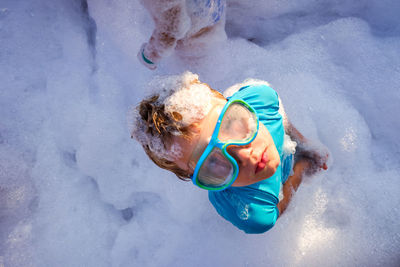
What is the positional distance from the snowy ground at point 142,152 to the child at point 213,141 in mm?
596

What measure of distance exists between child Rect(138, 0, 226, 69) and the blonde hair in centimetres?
41

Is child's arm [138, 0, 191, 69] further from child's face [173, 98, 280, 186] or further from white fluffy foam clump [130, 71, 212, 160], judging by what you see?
child's face [173, 98, 280, 186]

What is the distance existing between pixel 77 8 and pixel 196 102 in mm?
1471

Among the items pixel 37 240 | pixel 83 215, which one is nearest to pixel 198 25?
pixel 83 215

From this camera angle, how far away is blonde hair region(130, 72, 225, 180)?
1.05 m

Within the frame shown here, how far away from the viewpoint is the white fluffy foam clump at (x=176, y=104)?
1.06 metres

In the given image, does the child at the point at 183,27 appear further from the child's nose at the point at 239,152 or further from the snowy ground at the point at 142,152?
the child's nose at the point at 239,152

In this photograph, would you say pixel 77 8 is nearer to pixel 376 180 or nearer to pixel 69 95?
pixel 69 95

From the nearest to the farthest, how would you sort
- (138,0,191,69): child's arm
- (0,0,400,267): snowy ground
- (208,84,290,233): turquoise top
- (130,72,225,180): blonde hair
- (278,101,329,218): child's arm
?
(130,72,225,180): blonde hair → (208,84,290,233): turquoise top → (138,0,191,69): child's arm → (278,101,329,218): child's arm → (0,0,400,267): snowy ground

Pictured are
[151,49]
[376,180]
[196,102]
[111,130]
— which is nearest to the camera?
[196,102]

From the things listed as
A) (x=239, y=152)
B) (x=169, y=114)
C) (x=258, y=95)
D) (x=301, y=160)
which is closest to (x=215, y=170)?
(x=239, y=152)

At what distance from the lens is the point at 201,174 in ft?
3.60

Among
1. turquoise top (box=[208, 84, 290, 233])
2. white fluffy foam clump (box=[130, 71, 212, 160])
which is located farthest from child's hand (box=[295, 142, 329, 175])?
white fluffy foam clump (box=[130, 71, 212, 160])

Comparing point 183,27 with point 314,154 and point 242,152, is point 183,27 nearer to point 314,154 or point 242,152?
point 242,152
